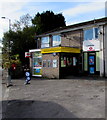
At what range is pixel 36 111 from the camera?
6.69 meters

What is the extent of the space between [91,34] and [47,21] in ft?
69.4

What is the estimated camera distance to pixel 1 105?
26.4 feet

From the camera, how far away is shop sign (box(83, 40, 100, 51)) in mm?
18391

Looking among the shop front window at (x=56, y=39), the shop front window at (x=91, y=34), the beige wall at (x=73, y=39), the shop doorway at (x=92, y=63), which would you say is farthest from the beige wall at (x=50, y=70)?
the shop front window at (x=91, y=34)

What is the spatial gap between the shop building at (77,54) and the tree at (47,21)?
51.0 feet

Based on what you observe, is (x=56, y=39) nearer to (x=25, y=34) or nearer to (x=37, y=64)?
(x=37, y=64)

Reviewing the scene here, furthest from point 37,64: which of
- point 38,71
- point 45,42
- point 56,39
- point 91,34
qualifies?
point 91,34

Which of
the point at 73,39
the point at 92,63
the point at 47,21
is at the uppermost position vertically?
the point at 47,21

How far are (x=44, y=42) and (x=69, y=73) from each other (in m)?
8.03

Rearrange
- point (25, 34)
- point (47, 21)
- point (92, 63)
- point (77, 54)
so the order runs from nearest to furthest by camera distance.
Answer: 1. point (92, 63)
2. point (77, 54)
3. point (25, 34)
4. point (47, 21)

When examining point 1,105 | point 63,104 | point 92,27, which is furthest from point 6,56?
point 63,104

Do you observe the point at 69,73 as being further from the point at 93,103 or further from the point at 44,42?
the point at 93,103

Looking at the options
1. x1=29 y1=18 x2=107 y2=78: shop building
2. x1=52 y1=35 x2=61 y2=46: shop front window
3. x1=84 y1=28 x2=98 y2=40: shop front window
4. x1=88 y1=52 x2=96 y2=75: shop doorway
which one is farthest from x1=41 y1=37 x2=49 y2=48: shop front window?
x1=88 y1=52 x2=96 y2=75: shop doorway

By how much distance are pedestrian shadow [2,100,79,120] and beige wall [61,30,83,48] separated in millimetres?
13460
